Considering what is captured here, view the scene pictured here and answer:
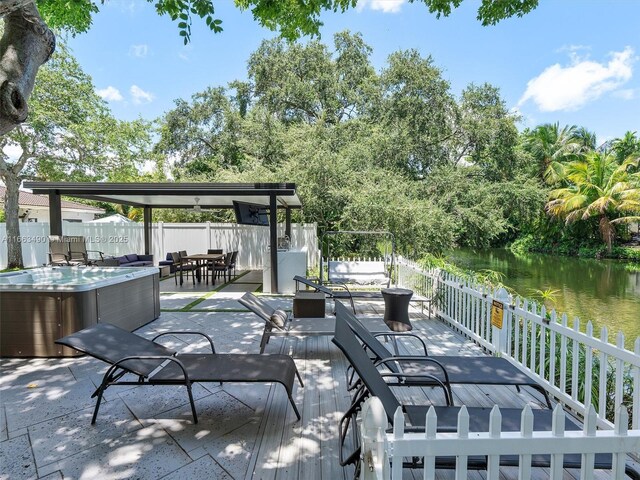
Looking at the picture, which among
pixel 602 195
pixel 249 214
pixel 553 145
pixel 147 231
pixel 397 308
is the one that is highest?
pixel 553 145

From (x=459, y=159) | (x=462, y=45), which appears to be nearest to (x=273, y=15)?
(x=462, y=45)

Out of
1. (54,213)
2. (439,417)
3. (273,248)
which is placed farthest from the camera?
(54,213)

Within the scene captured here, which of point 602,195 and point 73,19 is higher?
point 73,19

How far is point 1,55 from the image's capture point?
7.48 ft

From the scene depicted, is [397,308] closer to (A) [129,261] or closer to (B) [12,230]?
(A) [129,261]

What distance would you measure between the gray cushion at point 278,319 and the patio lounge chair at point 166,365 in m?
1.18

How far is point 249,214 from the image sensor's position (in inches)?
398

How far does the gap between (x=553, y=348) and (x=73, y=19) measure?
6252 mm

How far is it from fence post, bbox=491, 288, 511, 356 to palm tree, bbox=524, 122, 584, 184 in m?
27.0

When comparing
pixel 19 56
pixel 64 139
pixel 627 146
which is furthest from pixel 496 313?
pixel 627 146

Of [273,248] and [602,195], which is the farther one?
[602,195]

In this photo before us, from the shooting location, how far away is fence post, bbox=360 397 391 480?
141cm

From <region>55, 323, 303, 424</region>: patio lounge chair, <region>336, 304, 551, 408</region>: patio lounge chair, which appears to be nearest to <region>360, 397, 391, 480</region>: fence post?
<region>336, 304, 551, 408</region>: patio lounge chair

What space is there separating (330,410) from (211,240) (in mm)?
11822
